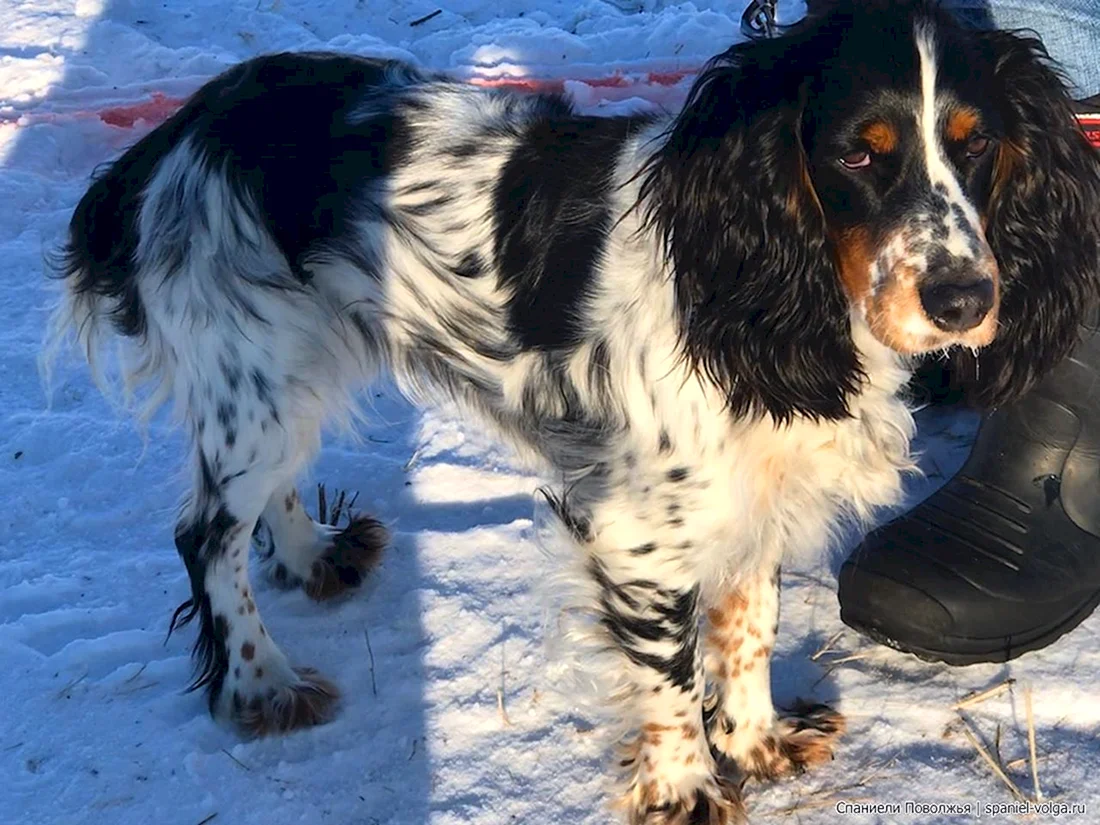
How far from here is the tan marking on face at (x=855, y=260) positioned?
214 centimetres

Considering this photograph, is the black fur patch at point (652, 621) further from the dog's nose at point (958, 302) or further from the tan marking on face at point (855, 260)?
the dog's nose at point (958, 302)

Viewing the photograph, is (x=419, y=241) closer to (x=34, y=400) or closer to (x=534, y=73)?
(x=34, y=400)

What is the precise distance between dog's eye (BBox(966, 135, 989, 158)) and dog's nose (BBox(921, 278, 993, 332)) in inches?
10.0

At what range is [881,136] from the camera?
206cm

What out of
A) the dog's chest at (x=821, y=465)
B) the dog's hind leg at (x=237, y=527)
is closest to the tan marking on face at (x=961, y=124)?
the dog's chest at (x=821, y=465)

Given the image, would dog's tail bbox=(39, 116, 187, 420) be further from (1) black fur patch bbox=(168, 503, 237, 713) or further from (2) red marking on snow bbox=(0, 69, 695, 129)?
(2) red marking on snow bbox=(0, 69, 695, 129)

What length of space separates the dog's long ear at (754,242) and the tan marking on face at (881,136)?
14 cm

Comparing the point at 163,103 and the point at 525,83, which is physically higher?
the point at 525,83

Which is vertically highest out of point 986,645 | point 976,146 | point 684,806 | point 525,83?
point 976,146

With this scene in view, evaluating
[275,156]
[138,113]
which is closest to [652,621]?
[275,156]

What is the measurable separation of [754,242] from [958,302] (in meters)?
0.41

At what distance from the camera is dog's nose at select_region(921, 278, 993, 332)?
198 centimetres

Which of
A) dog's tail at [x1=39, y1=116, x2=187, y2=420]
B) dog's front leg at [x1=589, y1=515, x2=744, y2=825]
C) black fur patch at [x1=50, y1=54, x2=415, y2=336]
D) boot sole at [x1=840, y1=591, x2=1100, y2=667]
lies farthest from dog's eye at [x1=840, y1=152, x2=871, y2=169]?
dog's tail at [x1=39, y1=116, x2=187, y2=420]

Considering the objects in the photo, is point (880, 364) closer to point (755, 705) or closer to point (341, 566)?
point (755, 705)
